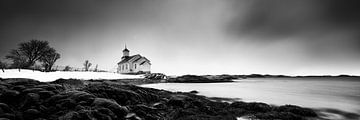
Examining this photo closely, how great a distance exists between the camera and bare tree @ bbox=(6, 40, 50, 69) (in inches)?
1235

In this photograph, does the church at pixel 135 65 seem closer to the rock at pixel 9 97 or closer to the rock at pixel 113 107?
the rock at pixel 9 97

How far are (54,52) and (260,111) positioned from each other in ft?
143

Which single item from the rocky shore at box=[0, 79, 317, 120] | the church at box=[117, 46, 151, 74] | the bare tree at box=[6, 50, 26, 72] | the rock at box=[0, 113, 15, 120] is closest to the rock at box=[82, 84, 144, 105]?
the rocky shore at box=[0, 79, 317, 120]

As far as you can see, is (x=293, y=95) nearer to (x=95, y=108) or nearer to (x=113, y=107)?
(x=113, y=107)

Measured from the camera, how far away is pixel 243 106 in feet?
27.8

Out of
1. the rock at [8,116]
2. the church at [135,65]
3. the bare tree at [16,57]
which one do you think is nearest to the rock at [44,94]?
the rock at [8,116]

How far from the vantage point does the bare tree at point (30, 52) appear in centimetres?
3137

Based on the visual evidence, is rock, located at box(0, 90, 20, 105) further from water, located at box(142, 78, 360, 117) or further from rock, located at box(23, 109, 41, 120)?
water, located at box(142, 78, 360, 117)

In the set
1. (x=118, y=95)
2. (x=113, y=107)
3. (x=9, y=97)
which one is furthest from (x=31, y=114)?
(x=118, y=95)

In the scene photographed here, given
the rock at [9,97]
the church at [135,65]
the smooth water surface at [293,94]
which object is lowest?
the smooth water surface at [293,94]

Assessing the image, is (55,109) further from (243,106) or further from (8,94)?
(243,106)

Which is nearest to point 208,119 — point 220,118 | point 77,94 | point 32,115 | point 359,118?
point 220,118

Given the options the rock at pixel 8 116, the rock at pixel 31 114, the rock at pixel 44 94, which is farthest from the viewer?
the rock at pixel 44 94

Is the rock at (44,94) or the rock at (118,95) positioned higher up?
the rock at (44,94)
